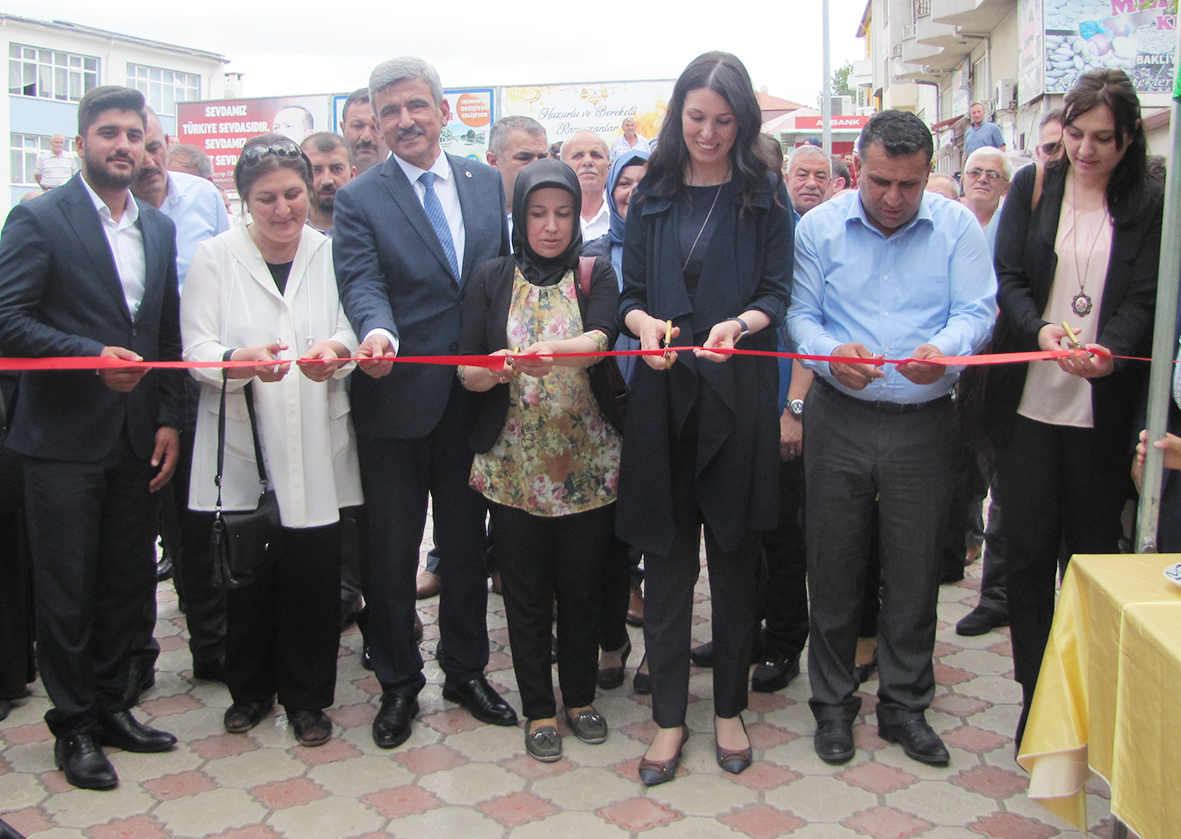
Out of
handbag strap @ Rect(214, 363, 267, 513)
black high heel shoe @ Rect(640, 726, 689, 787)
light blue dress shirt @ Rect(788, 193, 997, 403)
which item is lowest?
black high heel shoe @ Rect(640, 726, 689, 787)

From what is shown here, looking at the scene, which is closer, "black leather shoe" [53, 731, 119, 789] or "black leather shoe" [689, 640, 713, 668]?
"black leather shoe" [53, 731, 119, 789]

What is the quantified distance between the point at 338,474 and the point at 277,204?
955 millimetres

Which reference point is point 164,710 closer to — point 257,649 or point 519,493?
point 257,649

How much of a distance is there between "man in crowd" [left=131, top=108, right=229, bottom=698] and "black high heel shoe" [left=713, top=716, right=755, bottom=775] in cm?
206

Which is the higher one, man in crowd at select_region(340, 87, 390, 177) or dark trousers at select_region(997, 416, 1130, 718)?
man in crowd at select_region(340, 87, 390, 177)

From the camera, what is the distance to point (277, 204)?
331 cm

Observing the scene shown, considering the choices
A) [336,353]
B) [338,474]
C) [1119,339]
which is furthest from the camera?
[338,474]

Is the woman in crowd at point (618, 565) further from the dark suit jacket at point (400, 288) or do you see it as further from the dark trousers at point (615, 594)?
the dark suit jacket at point (400, 288)

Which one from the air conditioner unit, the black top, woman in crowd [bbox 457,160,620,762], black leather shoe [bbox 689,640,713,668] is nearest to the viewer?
woman in crowd [bbox 457,160,620,762]

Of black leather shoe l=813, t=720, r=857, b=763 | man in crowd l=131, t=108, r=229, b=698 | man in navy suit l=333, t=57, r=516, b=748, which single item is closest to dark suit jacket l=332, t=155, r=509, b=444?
man in navy suit l=333, t=57, r=516, b=748

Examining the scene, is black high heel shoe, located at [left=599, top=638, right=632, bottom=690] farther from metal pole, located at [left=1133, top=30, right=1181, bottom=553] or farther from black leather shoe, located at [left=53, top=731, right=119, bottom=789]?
metal pole, located at [left=1133, top=30, right=1181, bottom=553]

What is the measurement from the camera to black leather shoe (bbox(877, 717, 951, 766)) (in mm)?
3314

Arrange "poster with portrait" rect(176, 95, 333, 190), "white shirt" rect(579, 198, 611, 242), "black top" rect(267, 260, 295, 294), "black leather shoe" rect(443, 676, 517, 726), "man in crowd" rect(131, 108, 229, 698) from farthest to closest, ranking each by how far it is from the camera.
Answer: "poster with portrait" rect(176, 95, 333, 190) → "white shirt" rect(579, 198, 611, 242) → "man in crowd" rect(131, 108, 229, 698) → "black leather shoe" rect(443, 676, 517, 726) → "black top" rect(267, 260, 295, 294)

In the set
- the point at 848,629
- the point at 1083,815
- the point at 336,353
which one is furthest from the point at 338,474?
the point at 1083,815
